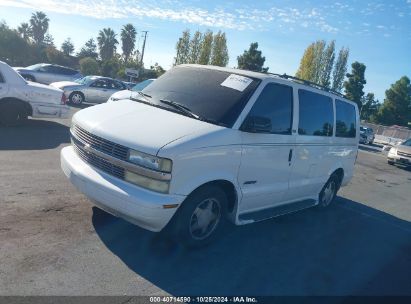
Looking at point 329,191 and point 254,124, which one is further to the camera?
point 329,191

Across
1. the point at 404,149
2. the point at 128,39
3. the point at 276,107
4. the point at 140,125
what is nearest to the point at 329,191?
the point at 276,107

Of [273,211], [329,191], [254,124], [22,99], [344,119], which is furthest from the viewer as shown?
[22,99]

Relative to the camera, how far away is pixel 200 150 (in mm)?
4051

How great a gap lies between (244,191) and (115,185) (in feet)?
5.20

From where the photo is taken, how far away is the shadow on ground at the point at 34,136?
8328mm

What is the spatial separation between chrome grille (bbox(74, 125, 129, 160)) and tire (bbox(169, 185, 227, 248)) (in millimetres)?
830

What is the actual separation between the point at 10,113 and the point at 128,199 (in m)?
7.41

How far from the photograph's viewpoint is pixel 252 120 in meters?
4.62

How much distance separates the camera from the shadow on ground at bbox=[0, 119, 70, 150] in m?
8.33

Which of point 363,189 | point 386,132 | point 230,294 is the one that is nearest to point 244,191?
point 230,294

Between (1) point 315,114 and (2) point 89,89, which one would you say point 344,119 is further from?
(2) point 89,89

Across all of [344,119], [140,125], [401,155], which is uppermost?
[344,119]

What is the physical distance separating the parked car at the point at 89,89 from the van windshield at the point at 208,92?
14.1 meters

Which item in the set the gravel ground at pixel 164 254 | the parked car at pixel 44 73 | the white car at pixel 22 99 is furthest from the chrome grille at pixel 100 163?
the parked car at pixel 44 73
